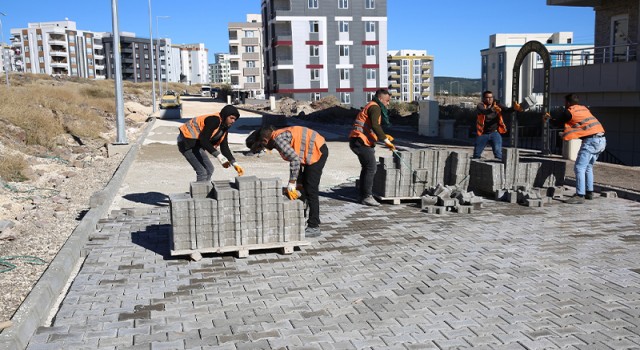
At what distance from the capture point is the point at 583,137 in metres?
9.72

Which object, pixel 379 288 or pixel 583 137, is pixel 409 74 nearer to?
pixel 583 137

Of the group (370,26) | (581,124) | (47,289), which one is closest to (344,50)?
(370,26)

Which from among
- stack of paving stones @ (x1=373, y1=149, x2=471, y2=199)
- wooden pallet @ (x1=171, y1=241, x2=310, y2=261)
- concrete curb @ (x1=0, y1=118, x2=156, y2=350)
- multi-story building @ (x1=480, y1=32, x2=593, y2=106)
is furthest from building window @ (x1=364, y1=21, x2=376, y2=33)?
wooden pallet @ (x1=171, y1=241, x2=310, y2=261)

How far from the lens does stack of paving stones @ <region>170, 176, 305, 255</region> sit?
21.0ft

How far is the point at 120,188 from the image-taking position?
38.1ft

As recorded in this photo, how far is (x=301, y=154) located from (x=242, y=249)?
1485 mm

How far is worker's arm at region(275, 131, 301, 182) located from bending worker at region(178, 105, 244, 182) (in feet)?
3.73

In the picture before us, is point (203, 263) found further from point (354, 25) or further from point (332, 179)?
point (354, 25)

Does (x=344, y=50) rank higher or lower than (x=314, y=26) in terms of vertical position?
lower

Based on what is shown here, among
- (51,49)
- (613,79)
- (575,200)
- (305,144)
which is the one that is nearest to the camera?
(305,144)

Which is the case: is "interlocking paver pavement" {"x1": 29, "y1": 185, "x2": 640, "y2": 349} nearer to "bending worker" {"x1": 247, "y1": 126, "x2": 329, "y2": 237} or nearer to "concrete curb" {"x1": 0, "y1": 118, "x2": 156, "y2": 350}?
"concrete curb" {"x1": 0, "y1": 118, "x2": 156, "y2": 350}

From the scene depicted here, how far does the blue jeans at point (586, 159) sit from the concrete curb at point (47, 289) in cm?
759

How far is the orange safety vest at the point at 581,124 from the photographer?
962 cm

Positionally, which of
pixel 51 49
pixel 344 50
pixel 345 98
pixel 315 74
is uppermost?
pixel 51 49
